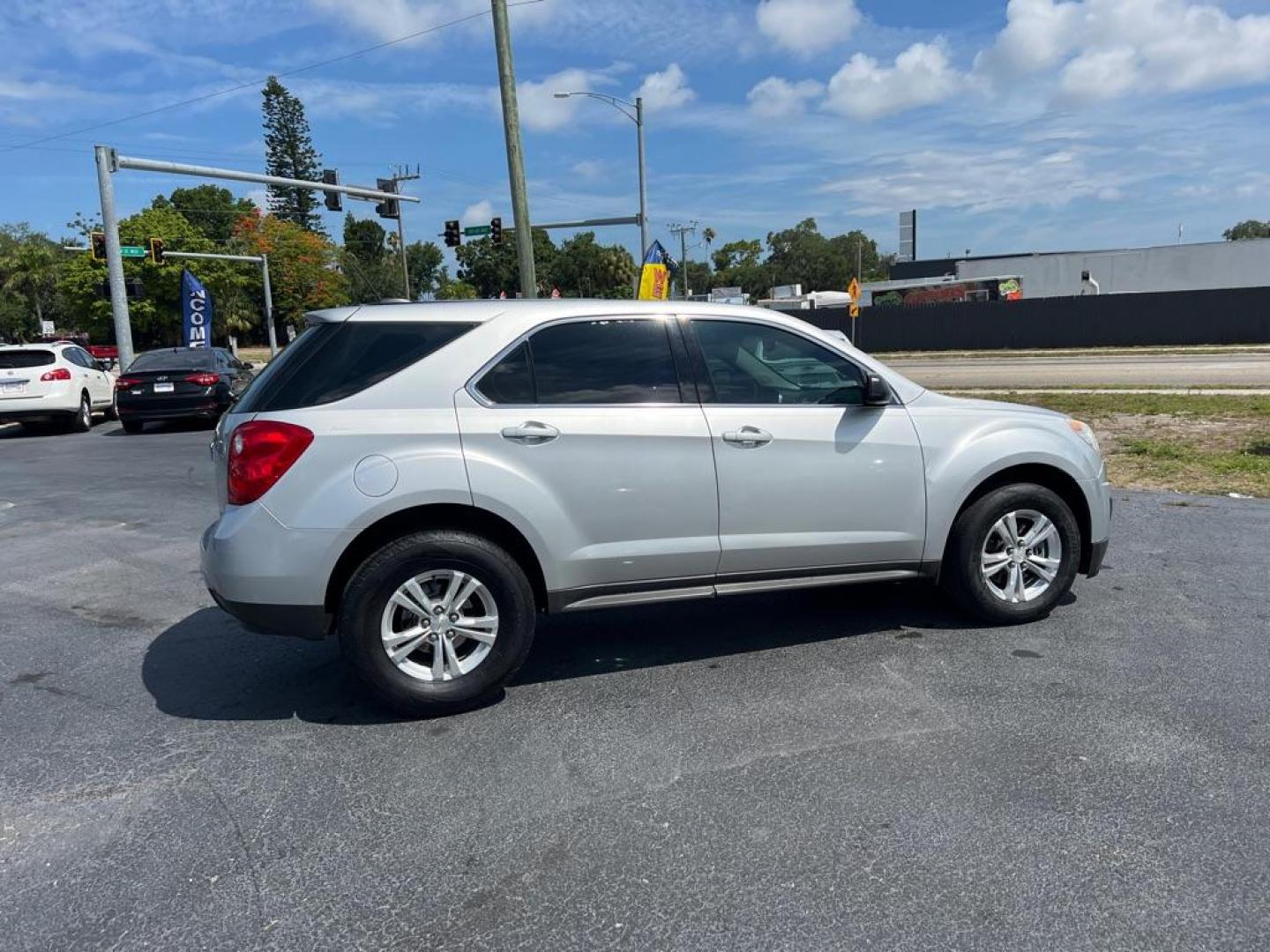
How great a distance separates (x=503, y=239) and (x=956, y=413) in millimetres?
28622

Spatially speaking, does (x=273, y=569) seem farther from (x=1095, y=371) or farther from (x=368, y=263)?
(x=368, y=263)

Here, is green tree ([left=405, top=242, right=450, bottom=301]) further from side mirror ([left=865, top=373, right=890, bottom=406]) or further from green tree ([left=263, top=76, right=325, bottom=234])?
side mirror ([left=865, top=373, right=890, bottom=406])

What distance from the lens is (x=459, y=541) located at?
4086mm

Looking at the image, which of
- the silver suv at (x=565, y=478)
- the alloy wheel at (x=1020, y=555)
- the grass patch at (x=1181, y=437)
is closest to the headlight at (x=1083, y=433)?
the silver suv at (x=565, y=478)

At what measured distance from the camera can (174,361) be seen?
55.4ft

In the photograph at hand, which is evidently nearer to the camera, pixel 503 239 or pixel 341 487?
pixel 341 487

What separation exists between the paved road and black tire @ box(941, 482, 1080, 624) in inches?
643

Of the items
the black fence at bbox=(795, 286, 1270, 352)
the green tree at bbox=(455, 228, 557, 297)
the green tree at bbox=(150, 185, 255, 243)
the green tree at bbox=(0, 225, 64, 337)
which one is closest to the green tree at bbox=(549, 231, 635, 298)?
the green tree at bbox=(455, 228, 557, 297)

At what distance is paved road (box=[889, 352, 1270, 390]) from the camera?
21.1 meters

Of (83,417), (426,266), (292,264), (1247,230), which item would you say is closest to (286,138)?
(292,264)

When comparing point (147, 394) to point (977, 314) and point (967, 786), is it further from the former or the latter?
point (977, 314)

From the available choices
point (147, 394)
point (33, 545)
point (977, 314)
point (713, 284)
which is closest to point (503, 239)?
point (147, 394)

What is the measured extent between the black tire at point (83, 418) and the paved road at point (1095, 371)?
17.1 metres

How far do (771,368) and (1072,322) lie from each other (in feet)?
128
